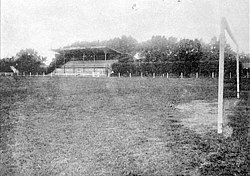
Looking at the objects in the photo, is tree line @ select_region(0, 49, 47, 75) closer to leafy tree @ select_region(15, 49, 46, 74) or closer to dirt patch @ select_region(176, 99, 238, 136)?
leafy tree @ select_region(15, 49, 46, 74)

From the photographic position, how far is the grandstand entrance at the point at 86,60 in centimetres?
3984

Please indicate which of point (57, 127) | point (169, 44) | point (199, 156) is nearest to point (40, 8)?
point (57, 127)

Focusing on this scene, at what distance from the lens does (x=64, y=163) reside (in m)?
3.72

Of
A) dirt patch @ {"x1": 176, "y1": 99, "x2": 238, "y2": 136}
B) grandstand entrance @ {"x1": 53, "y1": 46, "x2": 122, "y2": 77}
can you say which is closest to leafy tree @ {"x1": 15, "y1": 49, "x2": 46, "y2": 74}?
grandstand entrance @ {"x1": 53, "y1": 46, "x2": 122, "y2": 77}

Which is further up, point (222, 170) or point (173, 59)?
point (173, 59)

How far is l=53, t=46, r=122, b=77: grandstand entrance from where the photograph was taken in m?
39.8

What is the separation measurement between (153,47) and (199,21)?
1260 inches

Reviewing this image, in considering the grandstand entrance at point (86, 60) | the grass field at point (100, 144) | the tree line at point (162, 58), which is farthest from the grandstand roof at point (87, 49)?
the grass field at point (100, 144)

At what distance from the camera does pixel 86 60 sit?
4512 cm

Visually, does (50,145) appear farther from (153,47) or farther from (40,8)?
(153,47)

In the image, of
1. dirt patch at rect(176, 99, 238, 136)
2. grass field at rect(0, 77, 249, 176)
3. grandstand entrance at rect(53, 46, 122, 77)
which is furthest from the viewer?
grandstand entrance at rect(53, 46, 122, 77)

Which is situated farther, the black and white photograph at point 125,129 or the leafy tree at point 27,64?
the leafy tree at point 27,64

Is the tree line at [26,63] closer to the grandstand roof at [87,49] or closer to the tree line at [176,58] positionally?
the grandstand roof at [87,49]

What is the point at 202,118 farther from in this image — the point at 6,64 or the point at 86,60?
the point at 6,64
